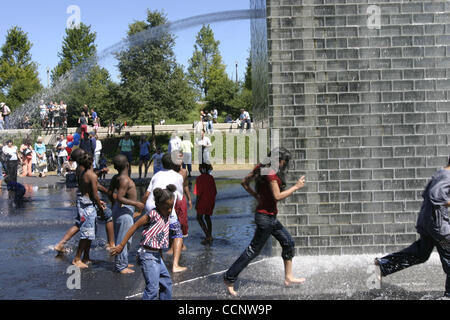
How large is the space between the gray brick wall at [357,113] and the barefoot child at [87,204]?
265 centimetres

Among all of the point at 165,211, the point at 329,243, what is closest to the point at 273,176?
the point at 165,211

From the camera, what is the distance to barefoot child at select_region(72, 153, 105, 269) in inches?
284

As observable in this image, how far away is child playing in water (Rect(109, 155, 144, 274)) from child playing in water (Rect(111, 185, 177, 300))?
1631 mm

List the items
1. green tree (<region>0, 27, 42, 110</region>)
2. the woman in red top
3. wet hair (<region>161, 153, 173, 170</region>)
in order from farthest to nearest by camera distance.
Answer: green tree (<region>0, 27, 42, 110</region>) < wet hair (<region>161, 153, 173, 170</region>) < the woman in red top

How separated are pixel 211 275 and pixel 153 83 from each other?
88.6 ft

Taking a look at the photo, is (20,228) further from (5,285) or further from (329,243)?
(329,243)

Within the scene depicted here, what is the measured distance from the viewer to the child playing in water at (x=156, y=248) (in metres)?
5.01

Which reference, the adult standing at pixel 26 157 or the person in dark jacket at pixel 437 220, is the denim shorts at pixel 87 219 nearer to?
the person in dark jacket at pixel 437 220

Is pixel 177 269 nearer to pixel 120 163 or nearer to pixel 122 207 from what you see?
pixel 122 207

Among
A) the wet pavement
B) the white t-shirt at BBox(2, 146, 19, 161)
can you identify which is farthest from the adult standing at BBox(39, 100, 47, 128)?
the wet pavement

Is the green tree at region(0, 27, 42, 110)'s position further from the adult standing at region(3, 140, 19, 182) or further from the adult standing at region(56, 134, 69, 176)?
the adult standing at region(3, 140, 19, 182)

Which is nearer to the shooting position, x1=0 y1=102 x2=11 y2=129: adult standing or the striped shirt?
the striped shirt

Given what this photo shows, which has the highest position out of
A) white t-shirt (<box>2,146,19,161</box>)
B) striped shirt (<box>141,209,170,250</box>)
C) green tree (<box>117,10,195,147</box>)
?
green tree (<box>117,10,195,147</box>)

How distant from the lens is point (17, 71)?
46.5 metres
